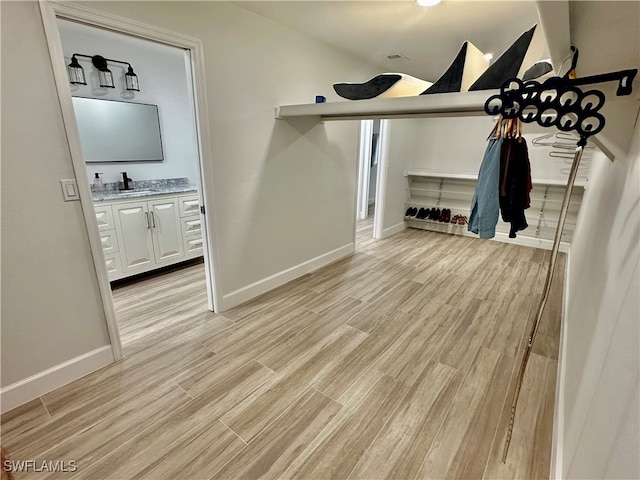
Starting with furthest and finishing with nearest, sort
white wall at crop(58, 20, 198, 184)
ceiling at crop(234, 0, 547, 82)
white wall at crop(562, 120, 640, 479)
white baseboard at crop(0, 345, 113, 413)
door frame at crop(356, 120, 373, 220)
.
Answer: door frame at crop(356, 120, 373, 220) → white wall at crop(58, 20, 198, 184) → ceiling at crop(234, 0, 547, 82) → white baseboard at crop(0, 345, 113, 413) → white wall at crop(562, 120, 640, 479)

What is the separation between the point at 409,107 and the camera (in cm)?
197

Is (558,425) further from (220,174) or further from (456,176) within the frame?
(456,176)

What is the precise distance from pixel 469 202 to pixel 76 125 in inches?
204

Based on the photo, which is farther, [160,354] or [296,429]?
[160,354]

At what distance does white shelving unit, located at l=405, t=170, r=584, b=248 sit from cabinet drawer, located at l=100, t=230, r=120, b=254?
4255 millimetres

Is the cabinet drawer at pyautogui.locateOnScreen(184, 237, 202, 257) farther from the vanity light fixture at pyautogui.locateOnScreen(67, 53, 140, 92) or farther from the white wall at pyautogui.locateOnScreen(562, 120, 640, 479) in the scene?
the white wall at pyautogui.locateOnScreen(562, 120, 640, 479)

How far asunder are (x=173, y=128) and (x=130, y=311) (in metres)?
2.32

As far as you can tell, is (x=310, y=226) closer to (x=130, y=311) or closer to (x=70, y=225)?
(x=130, y=311)

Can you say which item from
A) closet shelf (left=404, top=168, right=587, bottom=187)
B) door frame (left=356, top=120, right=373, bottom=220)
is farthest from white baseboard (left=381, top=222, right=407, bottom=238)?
door frame (left=356, top=120, right=373, bottom=220)

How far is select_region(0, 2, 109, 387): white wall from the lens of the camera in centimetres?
147

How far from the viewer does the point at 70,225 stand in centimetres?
174

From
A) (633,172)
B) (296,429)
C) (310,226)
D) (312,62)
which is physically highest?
(312,62)

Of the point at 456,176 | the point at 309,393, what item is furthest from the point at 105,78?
the point at 456,176

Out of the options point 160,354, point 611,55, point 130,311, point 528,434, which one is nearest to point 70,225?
point 160,354
